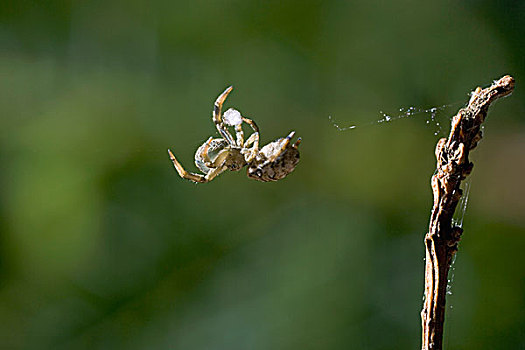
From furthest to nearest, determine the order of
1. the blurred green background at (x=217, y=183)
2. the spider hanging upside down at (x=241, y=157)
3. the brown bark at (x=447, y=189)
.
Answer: the blurred green background at (x=217, y=183), the spider hanging upside down at (x=241, y=157), the brown bark at (x=447, y=189)

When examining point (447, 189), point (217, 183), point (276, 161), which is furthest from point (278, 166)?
point (217, 183)

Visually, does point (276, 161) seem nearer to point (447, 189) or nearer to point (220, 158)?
point (220, 158)

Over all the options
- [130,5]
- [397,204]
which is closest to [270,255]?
[397,204]

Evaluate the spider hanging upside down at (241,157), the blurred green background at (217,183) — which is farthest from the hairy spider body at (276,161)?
the blurred green background at (217,183)

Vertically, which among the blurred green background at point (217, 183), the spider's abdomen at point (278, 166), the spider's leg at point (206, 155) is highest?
the blurred green background at point (217, 183)

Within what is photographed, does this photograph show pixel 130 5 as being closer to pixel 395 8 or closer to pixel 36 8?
pixel 36 8

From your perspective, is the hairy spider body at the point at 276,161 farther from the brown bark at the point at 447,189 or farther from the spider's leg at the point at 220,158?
the brown bark at the point at 447,189

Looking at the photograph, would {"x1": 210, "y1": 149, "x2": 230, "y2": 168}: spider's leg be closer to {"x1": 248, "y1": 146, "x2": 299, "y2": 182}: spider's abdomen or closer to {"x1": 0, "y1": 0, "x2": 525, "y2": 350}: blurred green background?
{"x1": 248, "y1": 146, "x2": 299, "y2": 182}: spider's abdomen
